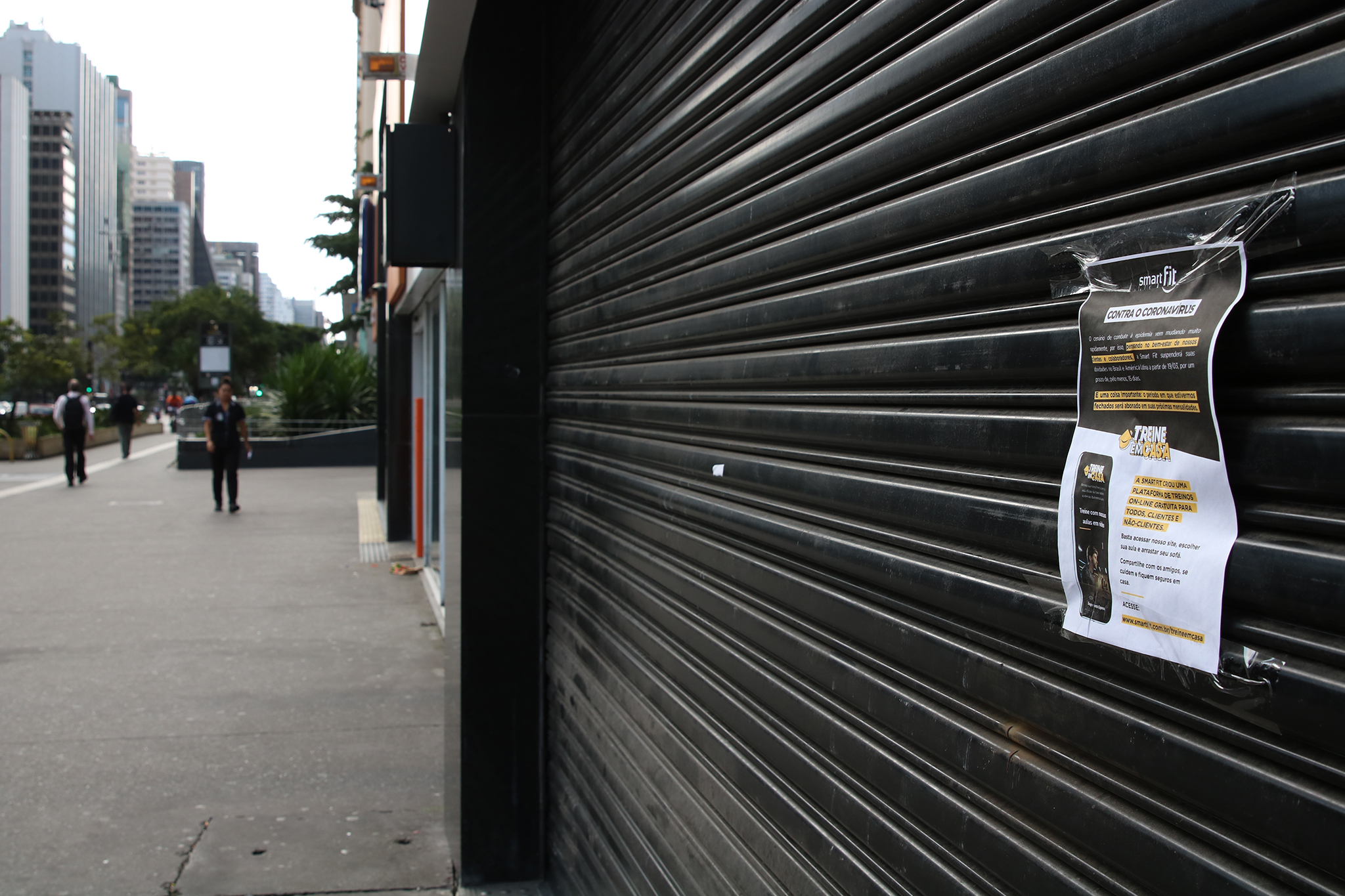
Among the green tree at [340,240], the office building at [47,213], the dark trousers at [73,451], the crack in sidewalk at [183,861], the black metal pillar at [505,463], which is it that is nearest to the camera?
the crack in sidewalk at [183,861]

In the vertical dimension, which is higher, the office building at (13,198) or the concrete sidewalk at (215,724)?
the office building at (13,198)

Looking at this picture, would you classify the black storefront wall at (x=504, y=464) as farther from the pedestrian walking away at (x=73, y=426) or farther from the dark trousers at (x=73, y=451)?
the dark trousers at (x=73, y=451)

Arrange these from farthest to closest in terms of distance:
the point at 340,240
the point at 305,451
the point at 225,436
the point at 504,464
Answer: the point at 340,240, the point at 305,451, the point at 225,436, the point at 504,464

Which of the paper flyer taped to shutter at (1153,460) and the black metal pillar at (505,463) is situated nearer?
the paper flyer taped to shutter at (1153,460)

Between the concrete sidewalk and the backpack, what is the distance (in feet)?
26.4

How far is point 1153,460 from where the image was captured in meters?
1.13

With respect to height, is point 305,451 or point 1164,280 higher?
point 1164,280

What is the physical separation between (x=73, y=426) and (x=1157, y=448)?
2270cm

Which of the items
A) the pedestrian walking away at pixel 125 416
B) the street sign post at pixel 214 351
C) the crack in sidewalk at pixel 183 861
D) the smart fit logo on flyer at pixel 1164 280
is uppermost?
the street sign post at pixel 214 351

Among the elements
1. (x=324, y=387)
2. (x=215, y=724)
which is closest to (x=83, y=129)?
(x=324, y=387)

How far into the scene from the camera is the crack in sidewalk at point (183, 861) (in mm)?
4242

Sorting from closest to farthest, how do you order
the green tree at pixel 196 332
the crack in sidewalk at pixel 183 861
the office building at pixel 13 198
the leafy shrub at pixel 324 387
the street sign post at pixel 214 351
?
the crack in sidewalk at pixel 183 861 → the leafy shrub at pixel 324 387 → the street sign post at pixel 214 351 → the green tree at pixel 196 332 → the office building at pixel 13 198

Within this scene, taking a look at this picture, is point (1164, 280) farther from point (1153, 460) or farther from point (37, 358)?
point (37, 358)

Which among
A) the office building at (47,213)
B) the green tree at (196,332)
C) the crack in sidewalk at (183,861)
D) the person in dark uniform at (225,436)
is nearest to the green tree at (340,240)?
the green tree at (196,332)
